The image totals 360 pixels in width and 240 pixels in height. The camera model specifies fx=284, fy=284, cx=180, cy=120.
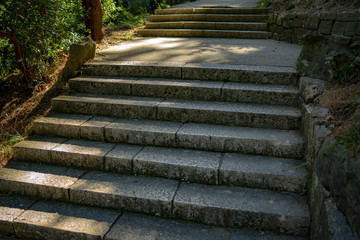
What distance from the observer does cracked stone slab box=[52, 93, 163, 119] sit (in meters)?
3.68

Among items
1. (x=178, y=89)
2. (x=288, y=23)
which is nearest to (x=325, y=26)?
(x=288, y=23)

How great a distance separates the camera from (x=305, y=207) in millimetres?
2527

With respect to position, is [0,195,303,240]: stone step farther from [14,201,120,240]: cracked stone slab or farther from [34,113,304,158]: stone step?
[34,113,304,158]: stone step

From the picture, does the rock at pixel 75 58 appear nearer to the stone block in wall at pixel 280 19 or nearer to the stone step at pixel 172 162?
the stone step at pixel 172 162

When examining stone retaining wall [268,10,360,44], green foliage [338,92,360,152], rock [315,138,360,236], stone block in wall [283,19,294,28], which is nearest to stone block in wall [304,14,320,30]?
stone retaining wall [268,10,360,44]

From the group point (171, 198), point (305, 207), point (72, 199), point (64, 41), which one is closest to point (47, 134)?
point (72, 199)

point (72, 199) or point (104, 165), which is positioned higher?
point (104, 165)

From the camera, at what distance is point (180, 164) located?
2.98m

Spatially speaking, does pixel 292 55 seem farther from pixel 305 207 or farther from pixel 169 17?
pixel 169 17

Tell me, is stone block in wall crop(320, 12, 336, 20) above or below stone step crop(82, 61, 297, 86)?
above

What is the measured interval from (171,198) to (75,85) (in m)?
2.51

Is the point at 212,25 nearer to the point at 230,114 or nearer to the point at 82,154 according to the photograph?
the point at 230,114

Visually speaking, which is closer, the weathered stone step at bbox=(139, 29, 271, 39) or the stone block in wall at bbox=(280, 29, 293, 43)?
the stone block in wall at bbox=(280, 29, 293, 43)

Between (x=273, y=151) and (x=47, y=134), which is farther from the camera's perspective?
(x=47, y=134)
